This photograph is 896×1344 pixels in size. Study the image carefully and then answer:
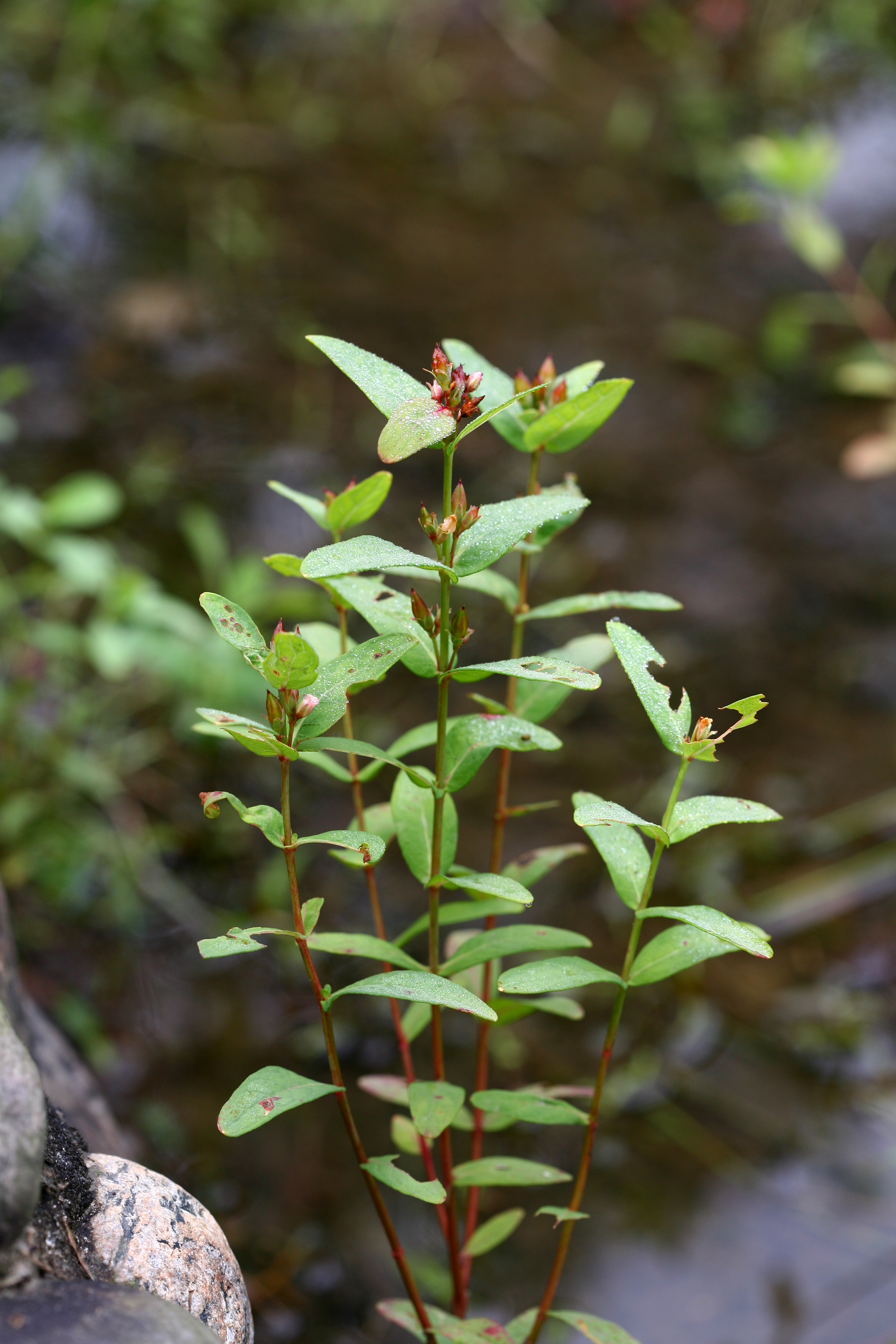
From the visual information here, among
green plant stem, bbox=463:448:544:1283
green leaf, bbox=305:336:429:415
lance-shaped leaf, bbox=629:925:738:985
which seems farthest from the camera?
green plant stem, bbox=463:448:544:1283

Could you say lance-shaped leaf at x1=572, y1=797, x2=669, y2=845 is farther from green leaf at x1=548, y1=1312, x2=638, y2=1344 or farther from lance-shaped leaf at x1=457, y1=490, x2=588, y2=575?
green leaf at x1=548, y1=1312, x2=638, y2=1344

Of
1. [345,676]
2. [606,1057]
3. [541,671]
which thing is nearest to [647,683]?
[541,671]

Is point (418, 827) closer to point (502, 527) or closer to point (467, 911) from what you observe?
point (467, 911)

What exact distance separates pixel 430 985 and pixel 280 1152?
928 millimetres

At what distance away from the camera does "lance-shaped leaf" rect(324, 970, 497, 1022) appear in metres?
0.70

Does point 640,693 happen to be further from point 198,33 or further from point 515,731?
point 198,33

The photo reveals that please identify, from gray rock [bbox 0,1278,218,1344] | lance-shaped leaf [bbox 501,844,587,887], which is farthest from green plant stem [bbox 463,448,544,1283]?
gray rock [bbox 0,1278,218,1344]

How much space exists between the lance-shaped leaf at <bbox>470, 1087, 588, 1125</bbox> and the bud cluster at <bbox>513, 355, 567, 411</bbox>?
1.91ft

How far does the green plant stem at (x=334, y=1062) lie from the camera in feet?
2.51

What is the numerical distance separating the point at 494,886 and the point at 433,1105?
0.71ft

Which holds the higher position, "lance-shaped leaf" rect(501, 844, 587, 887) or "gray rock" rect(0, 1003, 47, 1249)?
"gray rock" rect(0, 1003, 47, 1249)

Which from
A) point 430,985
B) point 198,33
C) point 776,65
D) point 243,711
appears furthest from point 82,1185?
point 776,65

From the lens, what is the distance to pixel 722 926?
2.38 ft

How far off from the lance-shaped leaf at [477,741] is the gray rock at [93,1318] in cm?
41
